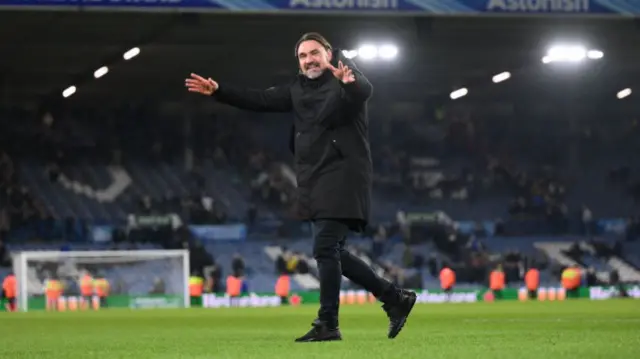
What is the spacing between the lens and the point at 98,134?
38.3 metres

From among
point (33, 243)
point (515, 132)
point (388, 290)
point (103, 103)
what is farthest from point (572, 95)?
point (388, 290)

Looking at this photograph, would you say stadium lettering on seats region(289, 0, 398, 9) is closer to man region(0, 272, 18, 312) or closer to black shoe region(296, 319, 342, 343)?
man region(0, 272, 18, 312)

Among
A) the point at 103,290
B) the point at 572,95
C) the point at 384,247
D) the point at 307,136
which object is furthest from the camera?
the point at 572,95

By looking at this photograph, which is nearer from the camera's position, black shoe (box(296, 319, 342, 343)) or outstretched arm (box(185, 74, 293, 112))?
black shoe (box(296, 319, 342, 343))

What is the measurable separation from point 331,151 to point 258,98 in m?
0.67

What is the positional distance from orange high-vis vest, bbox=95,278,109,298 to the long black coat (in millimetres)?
17492

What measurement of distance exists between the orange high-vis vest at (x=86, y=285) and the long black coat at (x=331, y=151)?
58.1 ft

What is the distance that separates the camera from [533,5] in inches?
880

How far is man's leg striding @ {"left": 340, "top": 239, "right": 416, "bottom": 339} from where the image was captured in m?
8.36

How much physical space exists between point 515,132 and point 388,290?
108ft

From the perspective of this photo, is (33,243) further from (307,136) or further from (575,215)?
(307,136)

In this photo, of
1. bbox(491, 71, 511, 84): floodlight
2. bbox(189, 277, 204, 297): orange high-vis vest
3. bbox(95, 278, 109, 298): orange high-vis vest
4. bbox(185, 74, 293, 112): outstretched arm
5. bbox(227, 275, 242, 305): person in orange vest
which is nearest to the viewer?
bbox(185, 74, 293, 112): outstretched arm

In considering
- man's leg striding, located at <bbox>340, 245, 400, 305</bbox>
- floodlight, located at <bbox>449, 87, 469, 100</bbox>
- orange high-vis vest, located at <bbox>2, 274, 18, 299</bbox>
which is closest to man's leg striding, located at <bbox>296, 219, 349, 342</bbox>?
man's leg striding, located at <bbox>340, 245, 400, 305</bbox>

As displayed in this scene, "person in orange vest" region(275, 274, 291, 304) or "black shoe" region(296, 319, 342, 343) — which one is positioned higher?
"person in orange vest" region(275, 274, 291, 304)
